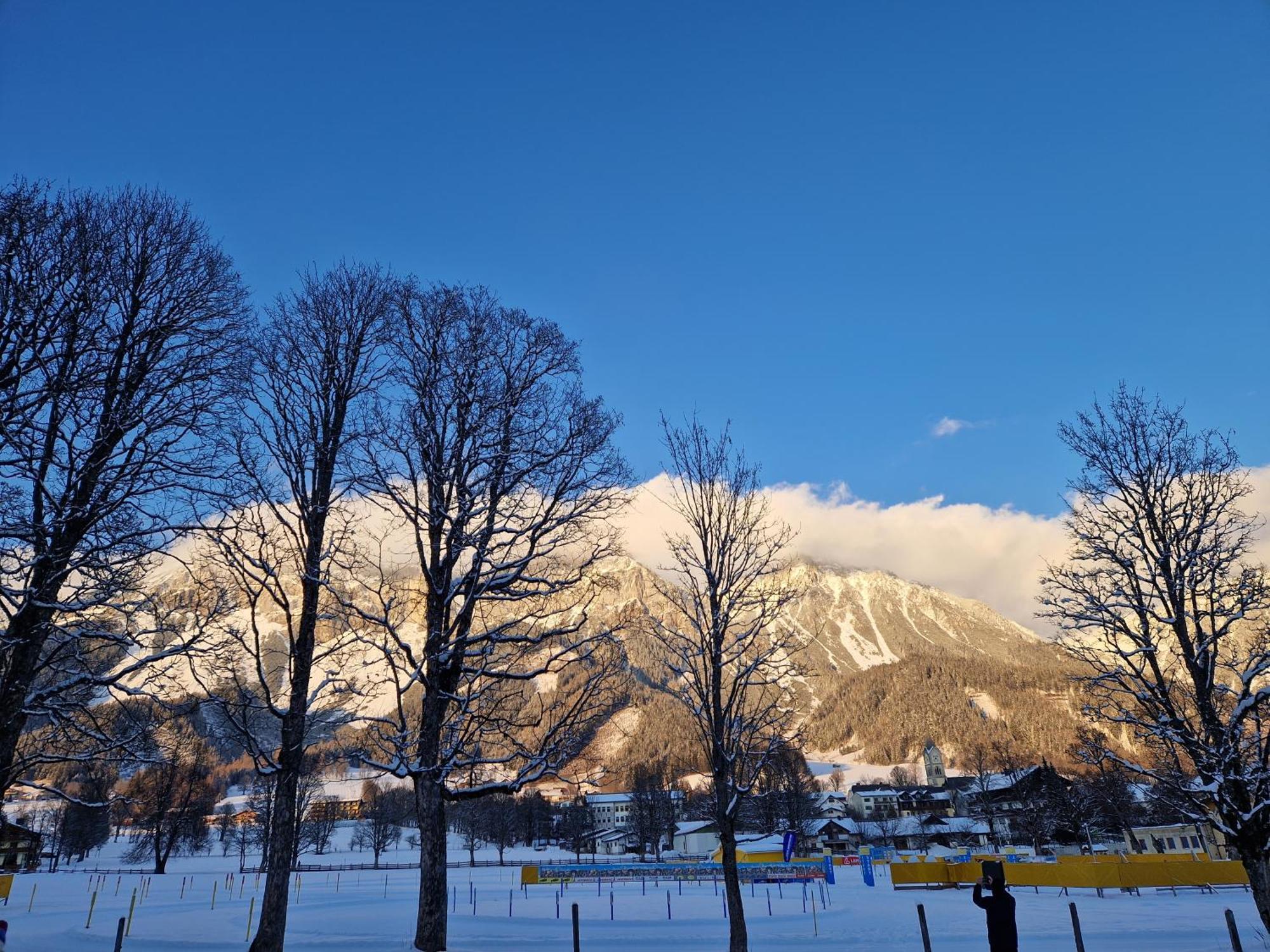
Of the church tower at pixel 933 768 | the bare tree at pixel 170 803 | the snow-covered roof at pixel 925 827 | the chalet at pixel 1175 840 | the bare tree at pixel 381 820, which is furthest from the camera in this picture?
the church tower at pixel 933 768

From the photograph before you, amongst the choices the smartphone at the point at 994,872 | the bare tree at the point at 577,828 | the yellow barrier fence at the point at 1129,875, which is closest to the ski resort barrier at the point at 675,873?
the yellow barrier fence at the point at 1129,875

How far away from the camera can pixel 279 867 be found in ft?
40.5

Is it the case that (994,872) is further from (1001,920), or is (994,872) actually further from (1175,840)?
(1175,840)

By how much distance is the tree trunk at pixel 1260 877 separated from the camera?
14266 millimetres

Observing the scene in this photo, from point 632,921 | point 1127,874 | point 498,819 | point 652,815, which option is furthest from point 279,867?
point 498,819

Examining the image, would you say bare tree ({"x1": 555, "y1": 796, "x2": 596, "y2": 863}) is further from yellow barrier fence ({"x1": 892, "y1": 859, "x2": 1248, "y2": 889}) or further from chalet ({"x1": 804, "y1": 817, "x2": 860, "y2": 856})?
yellow barrier fence ({"x1": 892, "y1": 859, "x2": 1248, "y2": 889})

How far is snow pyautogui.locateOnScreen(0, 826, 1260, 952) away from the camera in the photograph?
69.1 ft

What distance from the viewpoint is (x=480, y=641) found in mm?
13156

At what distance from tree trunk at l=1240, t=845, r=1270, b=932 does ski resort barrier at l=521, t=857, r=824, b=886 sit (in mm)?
44222

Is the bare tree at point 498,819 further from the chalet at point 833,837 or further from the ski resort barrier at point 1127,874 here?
the ski resort barrier at point 1127,874

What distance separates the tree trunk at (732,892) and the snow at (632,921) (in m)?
5.33

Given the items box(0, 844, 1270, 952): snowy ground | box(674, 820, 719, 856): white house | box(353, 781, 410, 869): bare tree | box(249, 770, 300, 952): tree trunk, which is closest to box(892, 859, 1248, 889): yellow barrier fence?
box(0, 844, 1270, 952): snowy ground

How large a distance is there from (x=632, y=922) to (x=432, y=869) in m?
21.9

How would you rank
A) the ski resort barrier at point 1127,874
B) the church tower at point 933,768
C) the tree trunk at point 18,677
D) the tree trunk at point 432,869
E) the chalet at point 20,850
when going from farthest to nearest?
the church tower at point 933,768 < the chalet at point 20,850 < the ski resort barrier at point 1127,874 < the tree trunk at point 432,869 < the tree trunk at point 18,677
